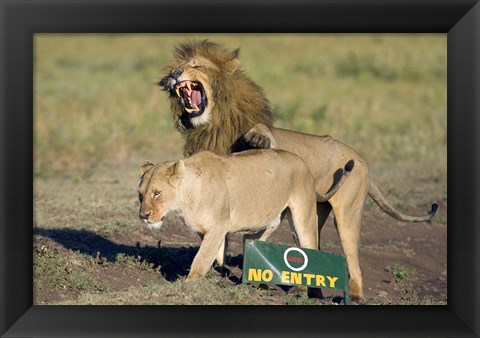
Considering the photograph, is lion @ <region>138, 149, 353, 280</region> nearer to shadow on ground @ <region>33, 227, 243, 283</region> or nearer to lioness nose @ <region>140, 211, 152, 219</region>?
lioness nose @ <region>140, 211, 152, 219</region>

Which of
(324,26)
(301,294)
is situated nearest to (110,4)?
(324,26)

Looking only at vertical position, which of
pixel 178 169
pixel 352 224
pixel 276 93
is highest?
pixel 276 93

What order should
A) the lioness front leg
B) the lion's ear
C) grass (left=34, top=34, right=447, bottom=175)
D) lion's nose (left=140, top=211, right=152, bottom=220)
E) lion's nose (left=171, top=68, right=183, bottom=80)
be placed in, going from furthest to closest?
grass (left=34, top=34, right=447, bottom=175)
the lion's ear
lion's nose (left=171, top=68, right=183, bottom=80)
the lioness front leg
lion's nose (left=140, top=211, right=152, bottom=220)

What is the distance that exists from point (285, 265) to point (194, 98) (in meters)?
1.35

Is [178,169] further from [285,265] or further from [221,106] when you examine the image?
[221,106]

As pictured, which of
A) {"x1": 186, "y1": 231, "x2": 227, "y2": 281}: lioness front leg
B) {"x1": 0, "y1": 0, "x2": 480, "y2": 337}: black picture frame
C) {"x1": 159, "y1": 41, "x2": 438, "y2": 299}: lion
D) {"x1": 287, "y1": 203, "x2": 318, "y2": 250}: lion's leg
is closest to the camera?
{"x1": 0, "y1": 0, "x2": 480, "y2": 337}: black picture frame

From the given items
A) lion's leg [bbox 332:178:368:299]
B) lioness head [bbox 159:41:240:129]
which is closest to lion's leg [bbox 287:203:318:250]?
lion's leg [bbox 332:178:368:299]

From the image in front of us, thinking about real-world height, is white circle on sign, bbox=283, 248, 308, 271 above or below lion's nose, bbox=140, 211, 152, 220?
below

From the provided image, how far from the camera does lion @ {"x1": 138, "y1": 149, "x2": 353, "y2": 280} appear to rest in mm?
6363

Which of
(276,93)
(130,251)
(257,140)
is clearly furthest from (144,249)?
(276,93)

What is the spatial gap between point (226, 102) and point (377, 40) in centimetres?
1772

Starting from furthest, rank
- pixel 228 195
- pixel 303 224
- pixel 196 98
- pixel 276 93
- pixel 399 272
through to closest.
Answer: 1. pixel 276 93
2. pixel 399 272
3. pixel 196 98
4. pixel 303 224
5. pixel 228 195

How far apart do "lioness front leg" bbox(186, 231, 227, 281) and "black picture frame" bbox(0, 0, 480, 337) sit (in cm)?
78

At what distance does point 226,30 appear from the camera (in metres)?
5.79
